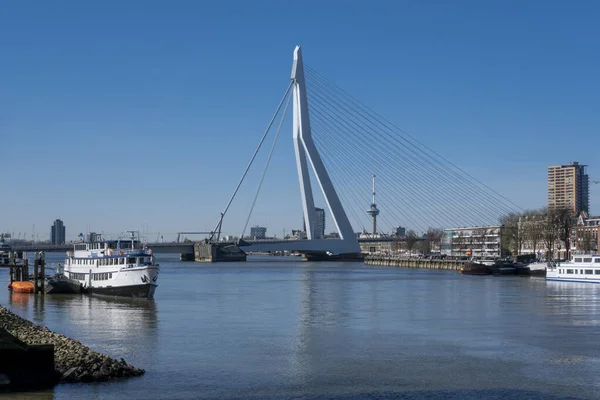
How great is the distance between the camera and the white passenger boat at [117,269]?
124 ft

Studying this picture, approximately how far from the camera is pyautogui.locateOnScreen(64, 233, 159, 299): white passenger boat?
124 ft

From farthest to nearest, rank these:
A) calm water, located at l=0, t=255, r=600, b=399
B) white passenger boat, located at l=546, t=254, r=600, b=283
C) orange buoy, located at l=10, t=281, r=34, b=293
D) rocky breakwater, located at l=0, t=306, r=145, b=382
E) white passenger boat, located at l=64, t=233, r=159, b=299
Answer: white passenger boat, located at l=546, t=254, r=600, b=283 → orange buoy, located at l=10, t=281, r=34, b=293 → white passenger boat, located at l=64, t=233, r=159, b=299 → rocky breakwater, located at l=0, t=306, r=145, b=382 → calm water, located at l=0, t=255, r=600, b=399

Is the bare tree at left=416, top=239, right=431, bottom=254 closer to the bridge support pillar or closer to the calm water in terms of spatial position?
the bridge support pillar

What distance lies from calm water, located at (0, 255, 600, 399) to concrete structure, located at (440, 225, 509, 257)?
71.1m

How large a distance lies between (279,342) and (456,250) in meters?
100

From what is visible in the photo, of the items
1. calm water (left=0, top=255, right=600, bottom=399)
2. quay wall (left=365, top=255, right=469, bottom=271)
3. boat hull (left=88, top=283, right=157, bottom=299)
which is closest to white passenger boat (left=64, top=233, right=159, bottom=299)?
boat hull (left=88, top=283, right=157, bottom=299)

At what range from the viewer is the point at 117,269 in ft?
128

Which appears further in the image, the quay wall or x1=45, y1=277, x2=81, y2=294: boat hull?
the quay wall

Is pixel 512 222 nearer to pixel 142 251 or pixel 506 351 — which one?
pixel 142 251

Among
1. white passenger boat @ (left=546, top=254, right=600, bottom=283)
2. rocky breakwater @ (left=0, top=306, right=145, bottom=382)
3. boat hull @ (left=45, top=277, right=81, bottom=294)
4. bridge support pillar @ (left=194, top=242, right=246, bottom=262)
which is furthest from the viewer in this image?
bridge support pillar @ (left=194, top=242, right=246, bottom=262)

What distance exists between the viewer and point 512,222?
3839 inches

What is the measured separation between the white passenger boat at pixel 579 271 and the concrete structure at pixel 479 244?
51.7 metres

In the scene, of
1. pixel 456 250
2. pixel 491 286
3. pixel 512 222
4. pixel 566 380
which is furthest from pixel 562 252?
pixel 566 380

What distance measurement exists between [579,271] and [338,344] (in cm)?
3561
